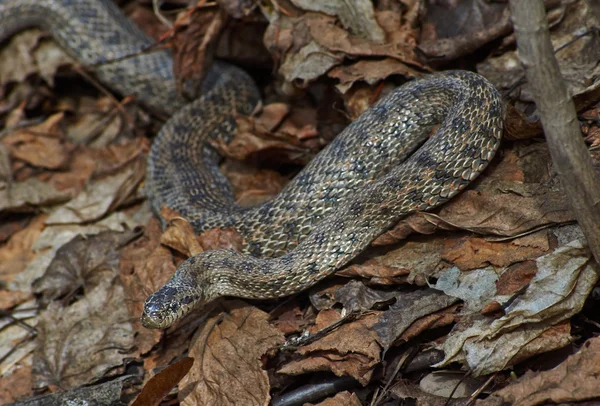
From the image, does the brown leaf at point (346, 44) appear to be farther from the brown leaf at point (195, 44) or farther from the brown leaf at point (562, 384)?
the brown leaf at point (562, 384)

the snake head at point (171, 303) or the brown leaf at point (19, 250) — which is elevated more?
the snake head at point (171, 303)

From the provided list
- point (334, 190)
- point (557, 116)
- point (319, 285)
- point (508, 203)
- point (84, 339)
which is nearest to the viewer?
point (557, 116)

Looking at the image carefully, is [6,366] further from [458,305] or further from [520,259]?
[520,259]

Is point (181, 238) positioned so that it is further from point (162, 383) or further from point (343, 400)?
point (343, 400)

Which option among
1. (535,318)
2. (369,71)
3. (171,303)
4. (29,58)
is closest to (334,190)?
(369,71)

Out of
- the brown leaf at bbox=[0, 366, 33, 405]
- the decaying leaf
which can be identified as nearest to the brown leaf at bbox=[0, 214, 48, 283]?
the brown leaf at bbox=[0, 366, 33, 405]

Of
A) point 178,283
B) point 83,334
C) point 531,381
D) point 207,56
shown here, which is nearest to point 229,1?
point 207,56

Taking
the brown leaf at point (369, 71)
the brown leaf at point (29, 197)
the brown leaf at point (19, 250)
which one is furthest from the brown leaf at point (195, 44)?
the brown leaf at point (19, 250)
